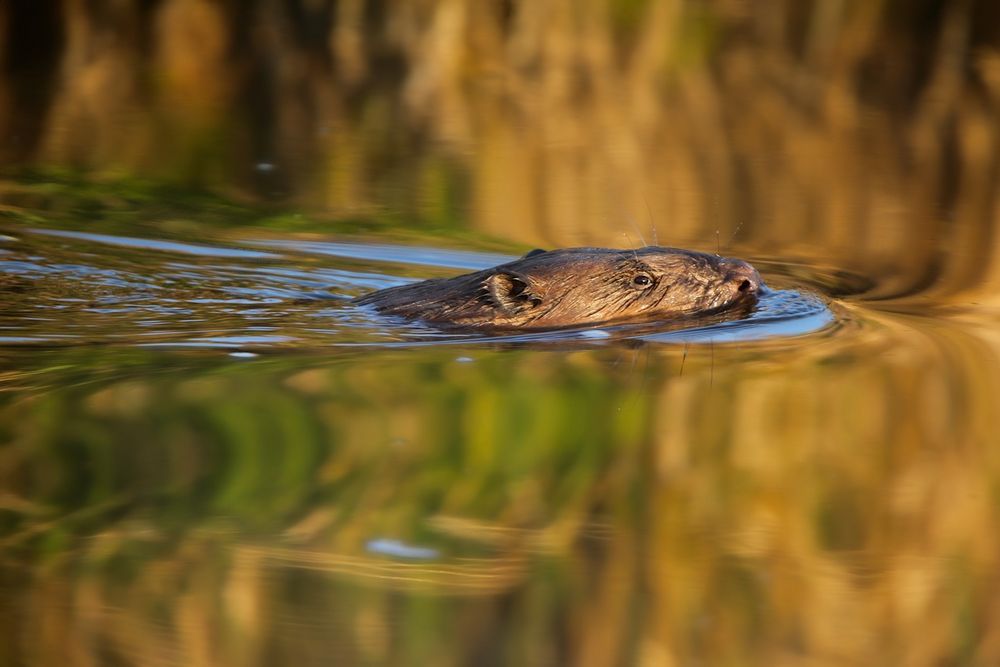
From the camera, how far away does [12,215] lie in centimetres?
705

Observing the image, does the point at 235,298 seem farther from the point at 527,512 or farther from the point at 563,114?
the point at 563,114

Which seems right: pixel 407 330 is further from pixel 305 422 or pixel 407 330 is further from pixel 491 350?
pixel 305 422

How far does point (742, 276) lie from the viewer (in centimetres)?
559

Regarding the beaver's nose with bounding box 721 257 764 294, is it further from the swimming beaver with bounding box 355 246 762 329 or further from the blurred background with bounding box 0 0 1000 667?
the blurred background with bounding box 0 0 1000 667

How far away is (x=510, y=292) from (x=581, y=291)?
286 mm

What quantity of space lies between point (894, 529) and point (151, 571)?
71.4 inches

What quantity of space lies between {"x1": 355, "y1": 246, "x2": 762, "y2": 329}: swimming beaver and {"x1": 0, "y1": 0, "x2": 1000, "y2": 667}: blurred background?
0.40m

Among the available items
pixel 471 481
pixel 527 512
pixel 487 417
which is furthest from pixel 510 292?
pixel 527 512

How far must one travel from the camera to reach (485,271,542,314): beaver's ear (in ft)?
17.6

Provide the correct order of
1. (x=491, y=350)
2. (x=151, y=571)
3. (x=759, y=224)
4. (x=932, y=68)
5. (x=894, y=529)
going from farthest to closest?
(x=932, y=68), (x=759, y=224), (x=491, y=350), (x=894, y=529), (x=151, y=571)

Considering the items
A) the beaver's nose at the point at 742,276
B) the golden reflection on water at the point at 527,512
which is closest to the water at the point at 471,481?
the golden reflection on water at the point at 527,512

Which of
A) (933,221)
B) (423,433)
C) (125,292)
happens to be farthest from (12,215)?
(933,221)

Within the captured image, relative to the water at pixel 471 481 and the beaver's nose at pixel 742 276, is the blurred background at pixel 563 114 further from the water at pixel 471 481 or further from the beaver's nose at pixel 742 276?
the water at pixel 471 481

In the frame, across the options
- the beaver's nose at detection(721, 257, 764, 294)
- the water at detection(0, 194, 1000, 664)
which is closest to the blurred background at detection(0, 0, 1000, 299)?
the beaver's nose at detection(721, 257, 764, 294)
